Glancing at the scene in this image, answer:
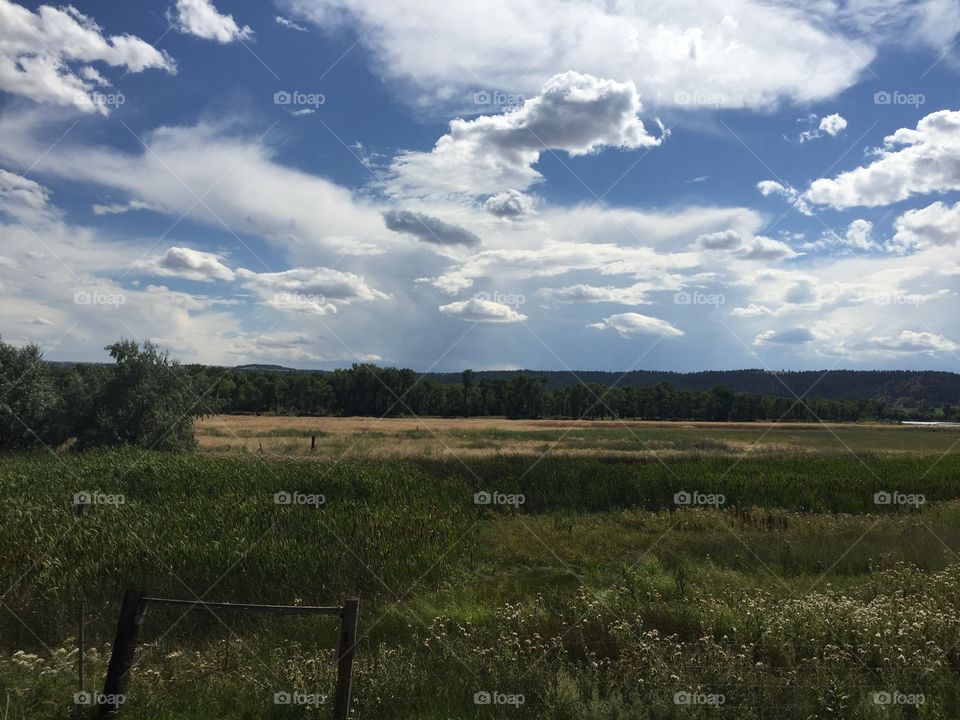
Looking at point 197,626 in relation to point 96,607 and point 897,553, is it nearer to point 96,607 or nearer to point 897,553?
point 96,607

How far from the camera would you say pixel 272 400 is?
12425 centimetres

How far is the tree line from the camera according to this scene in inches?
1391

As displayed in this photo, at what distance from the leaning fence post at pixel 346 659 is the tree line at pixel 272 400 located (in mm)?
33040

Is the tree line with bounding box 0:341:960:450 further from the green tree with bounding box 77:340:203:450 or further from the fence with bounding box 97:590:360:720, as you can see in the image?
the fence with bounding box 97:590:360:720

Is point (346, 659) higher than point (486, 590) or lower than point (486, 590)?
higher

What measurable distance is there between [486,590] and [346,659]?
7702 millimetres

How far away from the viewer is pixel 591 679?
8039 mm

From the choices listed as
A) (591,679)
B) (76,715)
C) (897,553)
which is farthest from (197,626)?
(897,553)

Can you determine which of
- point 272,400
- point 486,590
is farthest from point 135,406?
point 272,400

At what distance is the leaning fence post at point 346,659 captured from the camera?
6.45 meters

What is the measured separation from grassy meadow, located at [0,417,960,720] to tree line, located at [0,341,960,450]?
25.1 ft

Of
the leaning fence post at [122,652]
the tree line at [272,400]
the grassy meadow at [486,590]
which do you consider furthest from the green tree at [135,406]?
the leaning fence post at [122,652]

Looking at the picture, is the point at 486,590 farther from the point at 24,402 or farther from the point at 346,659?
the point at 24,402

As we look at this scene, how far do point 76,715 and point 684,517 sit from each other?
19951 millimetres
